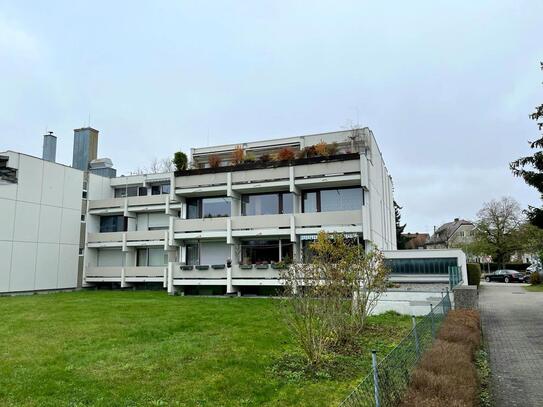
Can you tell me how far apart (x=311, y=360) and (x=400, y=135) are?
2159cm

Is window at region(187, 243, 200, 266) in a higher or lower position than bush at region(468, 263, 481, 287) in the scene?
higher

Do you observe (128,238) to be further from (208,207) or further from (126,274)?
(208,207)

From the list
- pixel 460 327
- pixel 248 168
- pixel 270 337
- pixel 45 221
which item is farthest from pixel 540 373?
pixel 45 221

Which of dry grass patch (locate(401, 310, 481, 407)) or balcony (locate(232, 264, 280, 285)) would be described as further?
balcony (locate(232, 264, 280, 285))

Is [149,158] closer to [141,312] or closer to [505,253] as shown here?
[141,312]

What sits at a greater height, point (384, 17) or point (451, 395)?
point (384, 17)

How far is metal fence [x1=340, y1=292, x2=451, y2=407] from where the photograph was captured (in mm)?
4863

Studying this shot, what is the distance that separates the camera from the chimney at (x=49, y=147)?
115 ft

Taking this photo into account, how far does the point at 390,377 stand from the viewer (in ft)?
18.3

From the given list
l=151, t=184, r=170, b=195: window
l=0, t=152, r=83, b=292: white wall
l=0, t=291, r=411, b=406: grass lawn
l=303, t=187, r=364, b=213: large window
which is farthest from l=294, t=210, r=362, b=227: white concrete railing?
l=0, t=152, r=83, b=292: white wall

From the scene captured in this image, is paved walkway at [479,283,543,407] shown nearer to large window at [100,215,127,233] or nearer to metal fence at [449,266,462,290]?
metal fence at [449,266,462,290]

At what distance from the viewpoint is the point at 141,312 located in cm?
1709

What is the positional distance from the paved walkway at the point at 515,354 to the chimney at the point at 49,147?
112ft

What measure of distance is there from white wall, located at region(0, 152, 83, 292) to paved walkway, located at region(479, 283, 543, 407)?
28.0m
